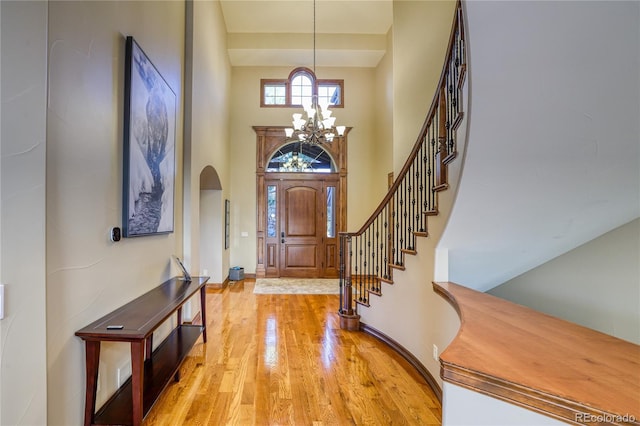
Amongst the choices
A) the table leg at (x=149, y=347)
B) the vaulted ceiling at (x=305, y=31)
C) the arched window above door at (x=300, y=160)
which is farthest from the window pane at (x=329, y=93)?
the table leg at (x=149, y=347)

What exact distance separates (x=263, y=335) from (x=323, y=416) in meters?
1.55

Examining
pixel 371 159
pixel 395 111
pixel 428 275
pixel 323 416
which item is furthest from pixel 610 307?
pixel 371 159

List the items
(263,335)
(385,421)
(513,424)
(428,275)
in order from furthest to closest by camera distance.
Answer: (263,335)
(428,275)
(385,421)
(513,424)

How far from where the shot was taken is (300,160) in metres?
6.95

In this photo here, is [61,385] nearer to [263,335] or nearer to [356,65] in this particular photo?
[263,335]

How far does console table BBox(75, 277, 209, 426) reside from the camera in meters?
1.64

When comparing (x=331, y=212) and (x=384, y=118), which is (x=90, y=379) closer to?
(x=331, y=212)

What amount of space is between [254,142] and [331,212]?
2.49 metres

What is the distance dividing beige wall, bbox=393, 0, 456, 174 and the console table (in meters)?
3.42

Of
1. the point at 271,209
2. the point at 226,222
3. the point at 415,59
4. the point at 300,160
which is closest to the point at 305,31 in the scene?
the point at 300,160

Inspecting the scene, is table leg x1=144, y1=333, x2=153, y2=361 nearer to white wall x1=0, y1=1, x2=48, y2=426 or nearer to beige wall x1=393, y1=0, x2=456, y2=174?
white wall x1=0, y1=1, x2=48, y2=426

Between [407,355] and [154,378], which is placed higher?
[154,378]

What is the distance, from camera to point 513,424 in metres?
0.98

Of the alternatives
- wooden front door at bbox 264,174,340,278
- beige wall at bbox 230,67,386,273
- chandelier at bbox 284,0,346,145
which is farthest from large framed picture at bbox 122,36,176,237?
wooden front door at bbox 264,174,340,278
